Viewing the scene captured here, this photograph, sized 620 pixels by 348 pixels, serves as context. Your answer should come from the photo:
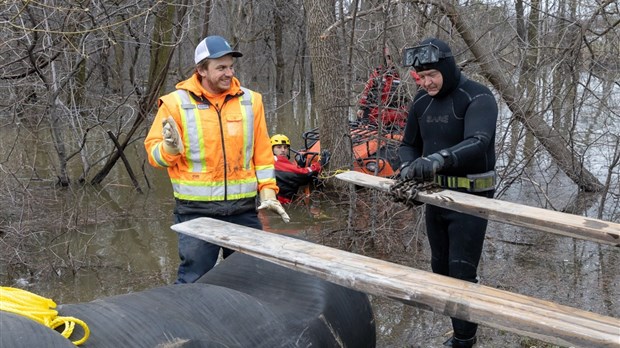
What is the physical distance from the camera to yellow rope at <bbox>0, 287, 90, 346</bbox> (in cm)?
270

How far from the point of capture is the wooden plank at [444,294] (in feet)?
7.73

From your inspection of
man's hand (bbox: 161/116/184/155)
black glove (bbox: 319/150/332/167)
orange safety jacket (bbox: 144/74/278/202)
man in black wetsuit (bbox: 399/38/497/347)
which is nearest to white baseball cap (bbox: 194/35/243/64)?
orange safety jacket (bbox: 144/74/278/202)

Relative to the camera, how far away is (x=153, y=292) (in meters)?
3.38

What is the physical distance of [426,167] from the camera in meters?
4.00

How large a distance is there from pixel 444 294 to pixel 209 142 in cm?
219

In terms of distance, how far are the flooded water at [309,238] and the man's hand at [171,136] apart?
2.11 metres

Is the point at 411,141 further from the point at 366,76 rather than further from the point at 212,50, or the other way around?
the point at 366,76

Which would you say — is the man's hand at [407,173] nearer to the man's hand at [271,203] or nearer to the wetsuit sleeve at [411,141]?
the wetsuit sleeve at [411,141]

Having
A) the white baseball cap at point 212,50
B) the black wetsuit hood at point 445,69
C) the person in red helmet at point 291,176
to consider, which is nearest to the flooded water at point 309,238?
the person in red helmet at point 291,176

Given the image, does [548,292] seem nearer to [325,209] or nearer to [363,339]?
[363,339]

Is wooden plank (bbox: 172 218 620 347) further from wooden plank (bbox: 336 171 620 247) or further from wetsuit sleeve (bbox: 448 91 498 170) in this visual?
wetsuit sleeve (bbox: 448 91 498 170)

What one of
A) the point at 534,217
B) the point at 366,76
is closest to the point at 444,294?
the point at 534,217

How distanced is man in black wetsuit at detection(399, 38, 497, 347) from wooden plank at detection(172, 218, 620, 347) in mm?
1168

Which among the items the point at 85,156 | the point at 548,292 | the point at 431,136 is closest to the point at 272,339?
the point at 431,136
